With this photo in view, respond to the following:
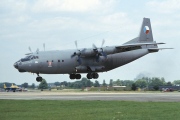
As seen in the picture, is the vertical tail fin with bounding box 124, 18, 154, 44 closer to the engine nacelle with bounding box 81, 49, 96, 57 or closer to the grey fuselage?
the grey fuselage

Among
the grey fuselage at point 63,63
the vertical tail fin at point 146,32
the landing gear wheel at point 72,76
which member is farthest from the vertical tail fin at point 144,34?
the landing gear wheel at point 72,76

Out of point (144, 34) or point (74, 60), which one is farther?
point (144, 34)

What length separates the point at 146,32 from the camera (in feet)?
279

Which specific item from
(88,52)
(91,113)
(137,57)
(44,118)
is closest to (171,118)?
(91,113)

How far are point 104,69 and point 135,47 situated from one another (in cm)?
753

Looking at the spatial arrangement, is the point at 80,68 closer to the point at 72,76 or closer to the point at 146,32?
the point at 72,76

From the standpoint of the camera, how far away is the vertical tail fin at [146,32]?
84312 mm

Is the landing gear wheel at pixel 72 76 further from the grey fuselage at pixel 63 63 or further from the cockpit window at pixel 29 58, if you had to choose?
the cockpit window at pixel 29 58

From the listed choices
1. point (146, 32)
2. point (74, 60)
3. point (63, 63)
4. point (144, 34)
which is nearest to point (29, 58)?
point (63, 63)

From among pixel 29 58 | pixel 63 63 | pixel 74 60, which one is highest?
pixel 29 58

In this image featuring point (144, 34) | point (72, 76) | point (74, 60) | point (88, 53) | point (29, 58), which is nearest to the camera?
point (29, 58)

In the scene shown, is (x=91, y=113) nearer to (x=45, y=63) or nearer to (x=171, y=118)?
(x=171, y=118)

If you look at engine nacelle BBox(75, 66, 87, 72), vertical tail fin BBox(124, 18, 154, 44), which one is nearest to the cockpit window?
engine nacelle BBox(75, 66, 87, 72)

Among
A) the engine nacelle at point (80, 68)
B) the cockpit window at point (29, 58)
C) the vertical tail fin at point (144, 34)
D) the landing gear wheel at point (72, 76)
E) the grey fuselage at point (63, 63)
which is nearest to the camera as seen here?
the grey fuselage at point (63, 63)
